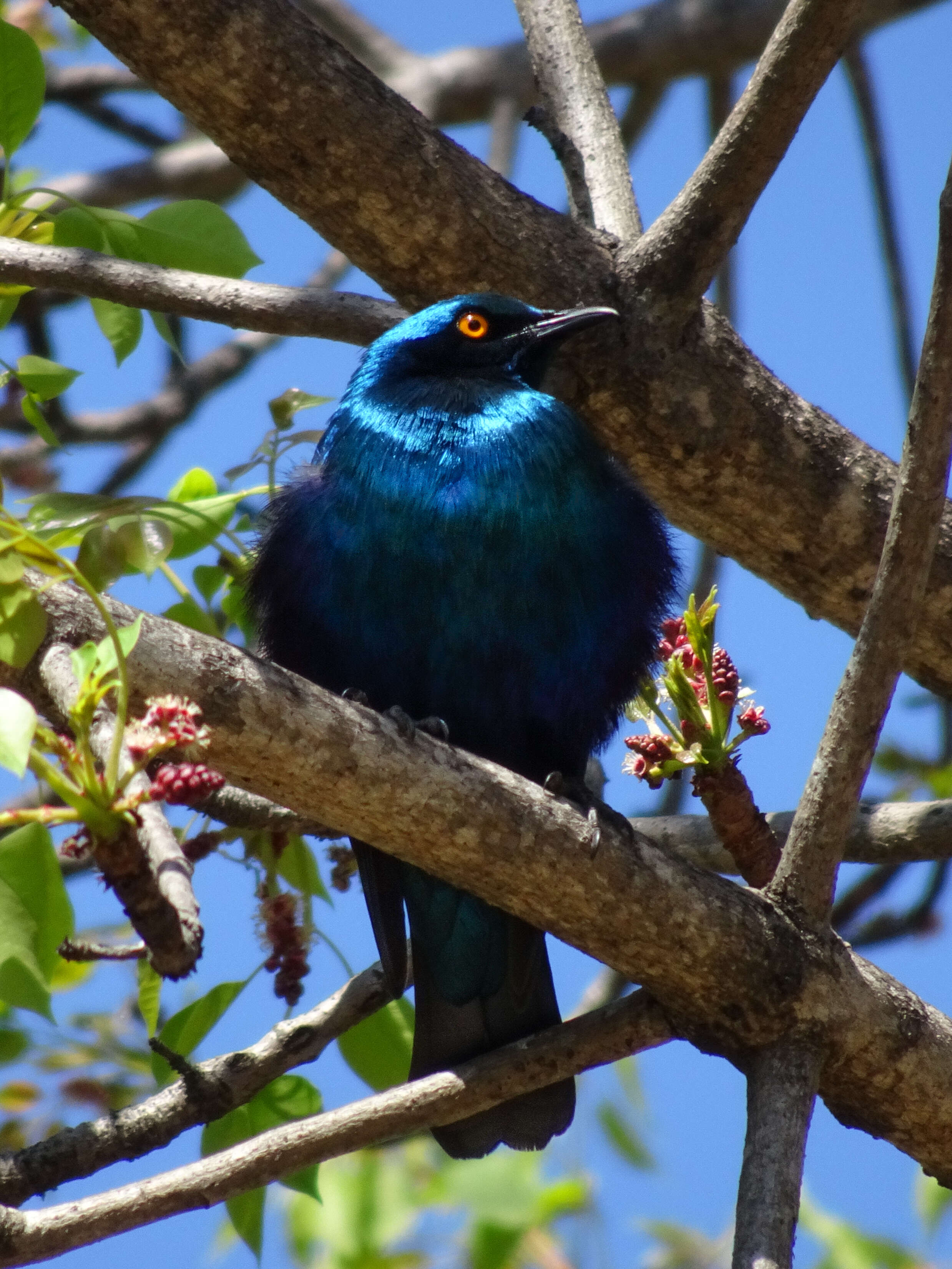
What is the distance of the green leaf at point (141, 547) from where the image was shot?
259 cm

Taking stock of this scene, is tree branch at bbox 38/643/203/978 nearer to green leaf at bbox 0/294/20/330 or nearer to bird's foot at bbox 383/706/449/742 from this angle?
bird's foot at bbox 383/706/449/742

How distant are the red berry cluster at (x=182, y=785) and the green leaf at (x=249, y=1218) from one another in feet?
4.36

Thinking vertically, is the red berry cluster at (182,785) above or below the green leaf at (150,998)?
below

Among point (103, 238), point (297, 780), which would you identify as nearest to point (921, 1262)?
point (297, 780)

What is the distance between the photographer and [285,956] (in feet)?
10.2

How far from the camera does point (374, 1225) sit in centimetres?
318

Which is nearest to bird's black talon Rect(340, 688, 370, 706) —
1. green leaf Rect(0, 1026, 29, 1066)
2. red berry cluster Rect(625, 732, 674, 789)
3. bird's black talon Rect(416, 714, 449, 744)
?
bird's black talon Rect(416, 714, 449, 744)

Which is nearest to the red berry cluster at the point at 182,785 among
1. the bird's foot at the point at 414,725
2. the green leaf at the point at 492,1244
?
the bird's foot at the point at 414,725

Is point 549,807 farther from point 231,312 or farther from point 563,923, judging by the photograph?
point 231,312

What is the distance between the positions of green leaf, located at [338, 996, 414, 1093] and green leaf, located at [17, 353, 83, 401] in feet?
5.03

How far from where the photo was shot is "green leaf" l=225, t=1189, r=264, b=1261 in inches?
114

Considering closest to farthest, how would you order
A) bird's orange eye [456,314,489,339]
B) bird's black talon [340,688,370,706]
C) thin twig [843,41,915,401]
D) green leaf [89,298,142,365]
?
bird's black talon [340,688,370,706] < green leaf [89,298,142,365] < bird's orange eye [456,314,489,339] < thin twig [843,41,915,401]

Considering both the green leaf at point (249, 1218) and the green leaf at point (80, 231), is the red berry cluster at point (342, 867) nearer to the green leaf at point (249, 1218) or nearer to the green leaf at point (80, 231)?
the green leaf at point (249, 1218)

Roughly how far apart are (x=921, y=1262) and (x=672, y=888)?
1240mm
